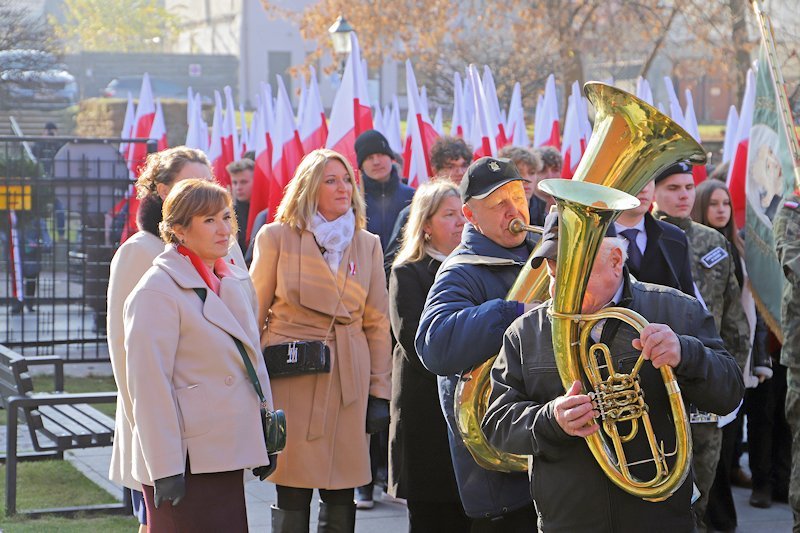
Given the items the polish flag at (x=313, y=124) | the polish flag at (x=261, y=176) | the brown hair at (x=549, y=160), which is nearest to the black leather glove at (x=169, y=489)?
the brown hair at (x=549, y=160)

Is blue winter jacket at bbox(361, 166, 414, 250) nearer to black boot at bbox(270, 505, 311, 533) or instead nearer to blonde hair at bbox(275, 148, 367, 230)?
blonde hair at bbox(275, 148, 367, 230)

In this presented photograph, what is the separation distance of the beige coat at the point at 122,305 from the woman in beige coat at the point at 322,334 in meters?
0.60

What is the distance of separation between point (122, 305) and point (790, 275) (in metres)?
3.05

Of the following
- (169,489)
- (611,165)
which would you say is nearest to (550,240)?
(611,165)

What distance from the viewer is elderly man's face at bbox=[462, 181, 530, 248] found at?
15.7ft

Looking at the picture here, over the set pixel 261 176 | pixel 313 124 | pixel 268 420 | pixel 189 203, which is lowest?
pixel 268 420

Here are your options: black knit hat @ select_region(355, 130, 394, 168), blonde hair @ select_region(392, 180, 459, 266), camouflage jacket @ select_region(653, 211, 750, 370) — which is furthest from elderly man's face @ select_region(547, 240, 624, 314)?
black knit hat @ select_region(355, 130, 394, 168)

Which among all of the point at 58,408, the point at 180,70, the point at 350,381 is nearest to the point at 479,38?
the point at 180,70

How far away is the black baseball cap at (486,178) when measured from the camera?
4789 millimetres

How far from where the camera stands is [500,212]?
15.8ft

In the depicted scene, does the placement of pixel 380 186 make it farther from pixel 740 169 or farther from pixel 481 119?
pixel 740 169

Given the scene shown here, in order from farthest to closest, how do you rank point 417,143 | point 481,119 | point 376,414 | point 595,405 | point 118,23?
point 118,23 → point 417,143 → point 481,119 → point 376,414 → point 595,405

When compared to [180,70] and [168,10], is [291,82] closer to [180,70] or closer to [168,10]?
[180,70]

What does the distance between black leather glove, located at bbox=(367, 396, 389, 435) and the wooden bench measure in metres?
1.98
